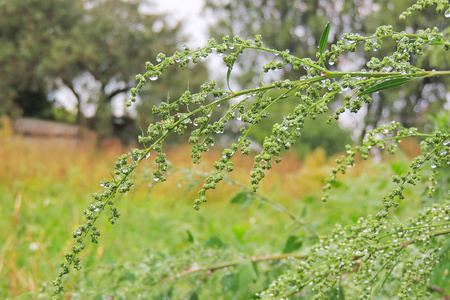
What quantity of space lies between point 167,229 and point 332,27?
2043cm

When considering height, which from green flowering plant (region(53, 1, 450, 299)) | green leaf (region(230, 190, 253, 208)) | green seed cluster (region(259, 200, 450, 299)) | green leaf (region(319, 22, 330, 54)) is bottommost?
green seed cluster (region(259, 200, 450, 299))

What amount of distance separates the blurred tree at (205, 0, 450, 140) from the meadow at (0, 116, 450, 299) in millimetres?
9526

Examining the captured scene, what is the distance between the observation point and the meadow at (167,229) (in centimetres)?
188

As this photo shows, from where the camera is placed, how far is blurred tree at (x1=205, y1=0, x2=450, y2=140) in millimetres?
19230

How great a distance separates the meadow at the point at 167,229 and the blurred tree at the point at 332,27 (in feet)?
31.3

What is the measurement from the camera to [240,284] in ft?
5.70

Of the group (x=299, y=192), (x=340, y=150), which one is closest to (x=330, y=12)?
(x=340, y=150)

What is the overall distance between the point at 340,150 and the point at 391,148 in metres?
15.1

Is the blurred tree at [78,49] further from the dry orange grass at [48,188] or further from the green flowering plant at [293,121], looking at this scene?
the green flowering plant at [293,121]

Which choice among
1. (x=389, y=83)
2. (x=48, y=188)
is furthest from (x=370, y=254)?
(x=48, y=188)

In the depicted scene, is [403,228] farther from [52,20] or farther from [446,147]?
[52,20]

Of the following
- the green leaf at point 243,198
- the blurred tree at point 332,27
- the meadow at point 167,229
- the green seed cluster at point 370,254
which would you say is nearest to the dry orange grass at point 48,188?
the meadow at point 167,229

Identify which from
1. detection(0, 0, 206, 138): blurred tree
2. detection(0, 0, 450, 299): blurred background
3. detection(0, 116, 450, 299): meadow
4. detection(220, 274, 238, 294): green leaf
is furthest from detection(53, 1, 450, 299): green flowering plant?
detection(0, 0, 206, 138): blurred tree

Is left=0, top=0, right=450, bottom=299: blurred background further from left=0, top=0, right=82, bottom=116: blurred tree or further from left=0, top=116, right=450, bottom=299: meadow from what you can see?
left=0, top=116, right=450, bottom=299: meadow
